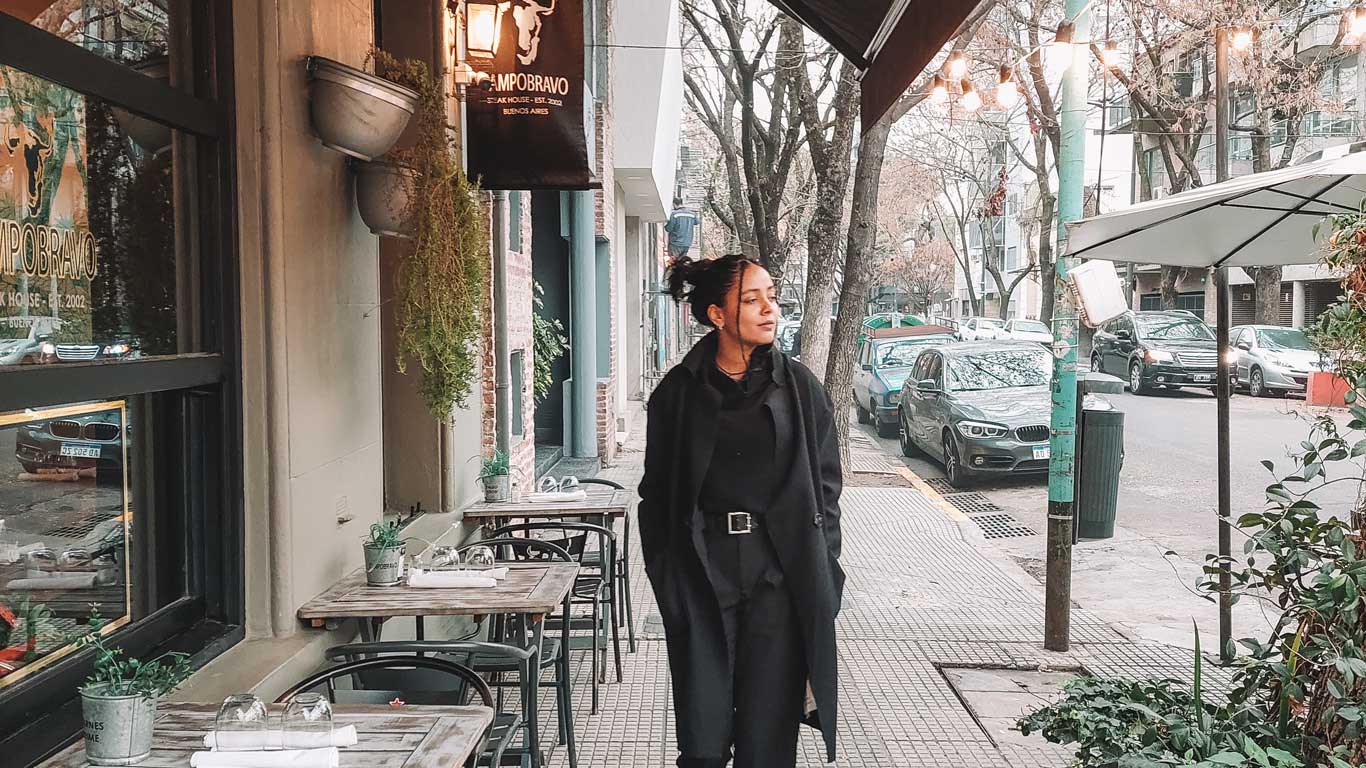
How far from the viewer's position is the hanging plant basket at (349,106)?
167 inches

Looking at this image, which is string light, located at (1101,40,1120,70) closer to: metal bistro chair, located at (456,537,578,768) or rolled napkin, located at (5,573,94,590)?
metal bistro chair, located at (456,537,578,768)

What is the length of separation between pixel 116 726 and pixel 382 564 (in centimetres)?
194

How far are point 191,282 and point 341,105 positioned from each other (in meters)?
0.96

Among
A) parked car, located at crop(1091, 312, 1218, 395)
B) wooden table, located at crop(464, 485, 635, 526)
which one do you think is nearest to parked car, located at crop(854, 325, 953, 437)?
parked car, located at crop(1091, 312, 1218, 395)

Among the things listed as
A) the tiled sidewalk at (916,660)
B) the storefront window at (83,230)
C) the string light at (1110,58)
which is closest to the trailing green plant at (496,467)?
the tiled sidewalk at (916,660)

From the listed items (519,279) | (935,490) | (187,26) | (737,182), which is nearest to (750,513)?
(187,26)

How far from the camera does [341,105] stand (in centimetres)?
428

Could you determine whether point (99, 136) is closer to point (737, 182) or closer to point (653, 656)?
point (653, 656)

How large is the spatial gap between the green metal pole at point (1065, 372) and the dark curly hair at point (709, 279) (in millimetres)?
3623

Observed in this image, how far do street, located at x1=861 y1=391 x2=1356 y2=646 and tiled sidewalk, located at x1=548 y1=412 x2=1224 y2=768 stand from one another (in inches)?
21.2

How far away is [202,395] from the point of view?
3811 millimetres

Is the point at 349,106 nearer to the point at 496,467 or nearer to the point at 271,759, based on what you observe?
the point at 271,759

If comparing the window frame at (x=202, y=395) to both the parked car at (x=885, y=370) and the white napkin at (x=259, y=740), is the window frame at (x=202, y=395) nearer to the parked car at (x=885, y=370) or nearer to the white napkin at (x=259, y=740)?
the white napkin at (x=259, y=740)

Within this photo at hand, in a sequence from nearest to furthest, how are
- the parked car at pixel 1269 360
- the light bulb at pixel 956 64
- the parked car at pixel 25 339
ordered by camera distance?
the parked car at pixel 25 339, the light bulb at pixel 956 64, the parked car at pixel 1269 360
